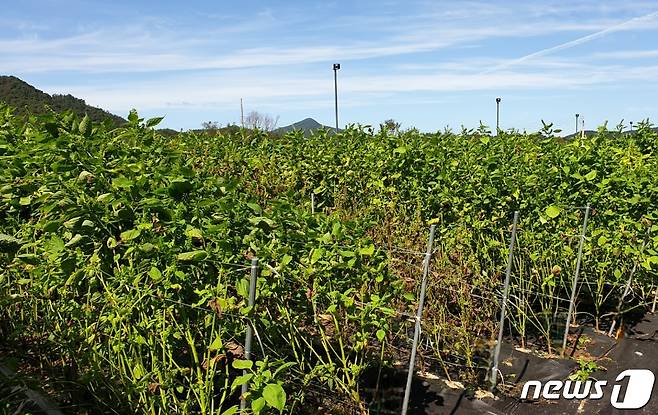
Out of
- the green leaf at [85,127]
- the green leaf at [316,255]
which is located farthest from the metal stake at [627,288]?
the green leaf at [85,127]

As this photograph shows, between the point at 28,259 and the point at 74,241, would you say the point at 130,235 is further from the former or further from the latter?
the point at 28,259

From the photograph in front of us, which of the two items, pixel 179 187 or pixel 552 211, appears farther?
pixel 552 211

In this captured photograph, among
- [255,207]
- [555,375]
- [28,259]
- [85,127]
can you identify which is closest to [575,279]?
[555,375]

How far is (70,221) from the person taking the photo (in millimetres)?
2316

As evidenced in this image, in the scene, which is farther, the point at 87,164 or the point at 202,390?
the point at 87,164

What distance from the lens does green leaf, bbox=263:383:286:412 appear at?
184 cm

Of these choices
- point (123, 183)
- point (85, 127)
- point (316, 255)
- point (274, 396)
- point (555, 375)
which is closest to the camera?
point (274, 396)

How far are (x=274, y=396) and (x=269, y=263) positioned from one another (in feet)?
2.70

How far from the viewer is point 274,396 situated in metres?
1.86

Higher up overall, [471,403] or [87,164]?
[87,164]

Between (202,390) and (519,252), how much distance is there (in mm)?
3241

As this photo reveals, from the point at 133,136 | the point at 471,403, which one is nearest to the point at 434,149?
the point at 471,403

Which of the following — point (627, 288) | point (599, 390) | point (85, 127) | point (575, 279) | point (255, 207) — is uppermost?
point (85, 127)

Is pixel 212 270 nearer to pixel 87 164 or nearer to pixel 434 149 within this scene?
pixel 87 164
